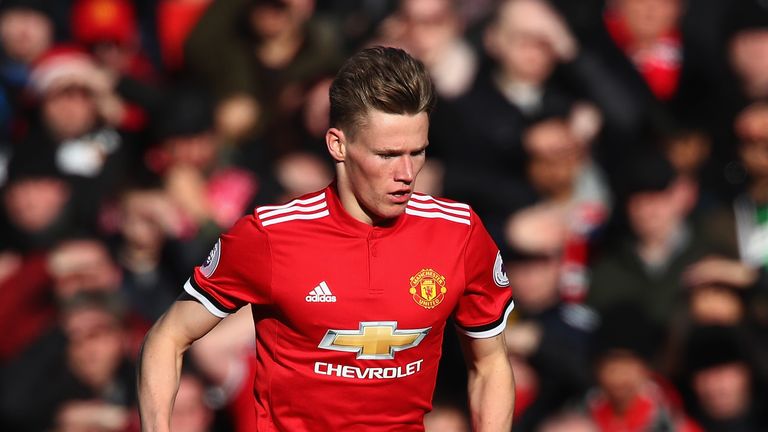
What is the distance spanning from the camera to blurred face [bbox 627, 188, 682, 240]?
8.46m

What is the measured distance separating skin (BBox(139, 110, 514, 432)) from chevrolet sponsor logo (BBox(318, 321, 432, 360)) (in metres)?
0.35

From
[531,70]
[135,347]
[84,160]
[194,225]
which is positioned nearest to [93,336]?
[135,347]

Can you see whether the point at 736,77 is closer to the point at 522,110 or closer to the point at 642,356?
the point at 522,110

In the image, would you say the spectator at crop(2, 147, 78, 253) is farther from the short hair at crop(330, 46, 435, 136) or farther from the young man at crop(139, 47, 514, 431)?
the short hair at crop(330, 46, 435, 136)

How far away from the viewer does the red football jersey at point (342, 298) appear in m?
4.67

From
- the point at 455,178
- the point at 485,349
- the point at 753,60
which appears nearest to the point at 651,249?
the point at 455,178

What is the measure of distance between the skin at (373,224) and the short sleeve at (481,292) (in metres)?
0.06

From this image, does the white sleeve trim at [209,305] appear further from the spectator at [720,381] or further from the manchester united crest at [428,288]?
the spectator at [720,381]

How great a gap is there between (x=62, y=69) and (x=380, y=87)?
5.29 metres

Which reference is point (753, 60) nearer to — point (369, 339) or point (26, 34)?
point (26, 34)

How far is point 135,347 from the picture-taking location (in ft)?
26.7

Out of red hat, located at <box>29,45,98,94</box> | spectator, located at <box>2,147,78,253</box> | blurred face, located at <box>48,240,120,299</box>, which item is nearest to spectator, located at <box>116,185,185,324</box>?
blurred face, located at <box>48,240,120,299</box>

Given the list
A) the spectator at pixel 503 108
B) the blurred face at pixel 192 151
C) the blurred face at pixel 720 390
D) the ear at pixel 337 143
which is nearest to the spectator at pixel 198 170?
the blurred face at pixel 192 151

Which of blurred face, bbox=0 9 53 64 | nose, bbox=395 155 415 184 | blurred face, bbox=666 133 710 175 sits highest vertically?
nose, bbox=395 155 415 184
